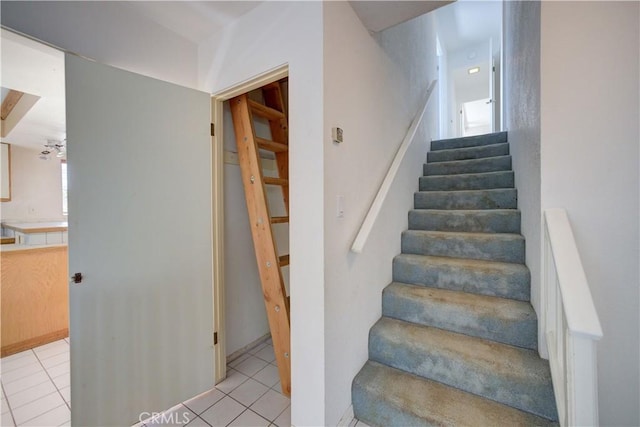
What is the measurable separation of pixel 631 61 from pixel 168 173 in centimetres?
245

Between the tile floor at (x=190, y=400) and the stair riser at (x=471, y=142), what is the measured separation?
3.32 metres

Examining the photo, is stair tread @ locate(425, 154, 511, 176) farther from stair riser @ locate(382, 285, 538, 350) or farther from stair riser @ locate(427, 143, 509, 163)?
stair riser @ locate(382, 285, 538, 350)

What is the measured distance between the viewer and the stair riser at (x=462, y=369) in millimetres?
1229

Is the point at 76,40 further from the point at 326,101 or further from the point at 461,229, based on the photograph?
the point at 461,229

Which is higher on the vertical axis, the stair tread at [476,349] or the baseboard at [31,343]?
the stair tread at [476,349]

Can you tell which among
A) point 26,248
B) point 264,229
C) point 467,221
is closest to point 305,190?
point 264,229

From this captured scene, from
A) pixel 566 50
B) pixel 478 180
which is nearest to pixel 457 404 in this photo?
pixel 566 50

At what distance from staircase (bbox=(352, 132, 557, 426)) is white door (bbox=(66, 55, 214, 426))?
3.97ft

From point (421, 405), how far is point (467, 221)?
150cm

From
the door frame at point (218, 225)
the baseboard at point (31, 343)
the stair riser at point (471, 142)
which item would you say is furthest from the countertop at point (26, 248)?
the stair riser at point (471, 142)

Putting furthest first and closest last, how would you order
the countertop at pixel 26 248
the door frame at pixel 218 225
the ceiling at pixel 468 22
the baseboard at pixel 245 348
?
the ceiling at pixel 468 22 → the countertop at pixel 26 248 → the baseboard at pixel 245 348 → the door frame at pixel 218 225

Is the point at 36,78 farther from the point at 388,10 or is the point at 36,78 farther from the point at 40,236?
the point at 388,10

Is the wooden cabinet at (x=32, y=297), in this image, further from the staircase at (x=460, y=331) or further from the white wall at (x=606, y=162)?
the white wall at (x=606, y=162)

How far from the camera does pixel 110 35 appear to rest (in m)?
1.51
